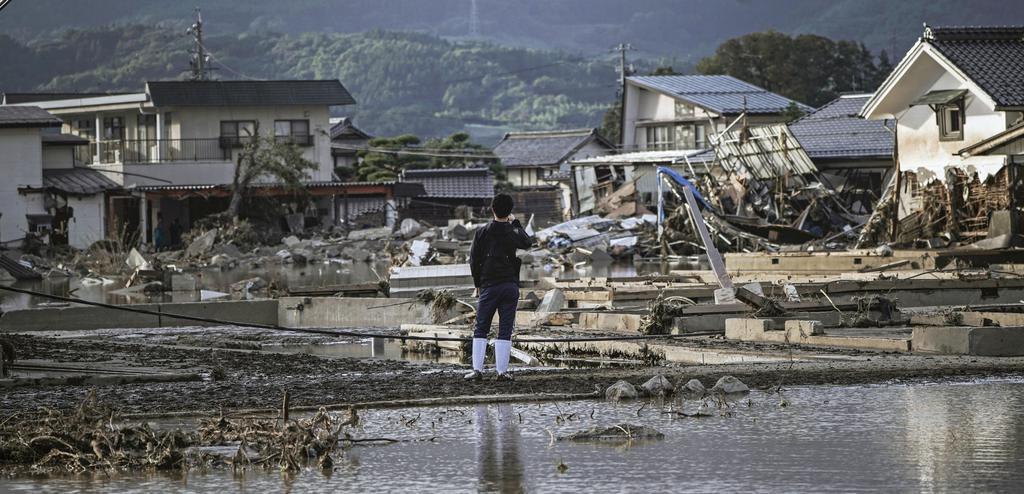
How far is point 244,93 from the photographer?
195ft

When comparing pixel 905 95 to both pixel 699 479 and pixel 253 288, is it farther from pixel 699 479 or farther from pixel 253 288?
pixel 699 479

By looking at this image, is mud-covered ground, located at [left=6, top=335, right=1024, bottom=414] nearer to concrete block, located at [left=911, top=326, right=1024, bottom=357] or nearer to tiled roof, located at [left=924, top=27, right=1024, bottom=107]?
concrete block, located at [left=911, top=326, right=1024, bottom=357]

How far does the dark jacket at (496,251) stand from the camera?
39.6 feet

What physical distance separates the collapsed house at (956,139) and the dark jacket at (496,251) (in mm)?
18131

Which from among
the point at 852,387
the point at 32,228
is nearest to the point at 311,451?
the point at 852,387

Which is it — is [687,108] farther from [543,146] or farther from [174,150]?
[174,150]

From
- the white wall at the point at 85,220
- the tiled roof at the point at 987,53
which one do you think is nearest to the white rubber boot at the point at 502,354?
the tiled roof at the point at 987,53

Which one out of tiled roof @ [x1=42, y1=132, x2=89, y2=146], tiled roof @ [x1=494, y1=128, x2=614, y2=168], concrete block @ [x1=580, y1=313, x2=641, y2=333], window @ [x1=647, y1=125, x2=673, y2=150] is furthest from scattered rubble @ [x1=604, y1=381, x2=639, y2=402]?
tiled roof @ [x1=494, y1=128, x2=614, y2=168]

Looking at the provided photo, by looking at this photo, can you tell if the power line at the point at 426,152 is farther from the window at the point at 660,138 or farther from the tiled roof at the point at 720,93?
the tiled roof at the point at 720,93

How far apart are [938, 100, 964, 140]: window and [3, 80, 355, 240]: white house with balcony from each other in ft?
96.9

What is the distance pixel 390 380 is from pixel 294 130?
4887cm

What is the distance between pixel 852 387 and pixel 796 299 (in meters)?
6.78

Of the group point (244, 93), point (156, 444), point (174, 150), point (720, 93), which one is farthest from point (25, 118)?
point (156, 444)

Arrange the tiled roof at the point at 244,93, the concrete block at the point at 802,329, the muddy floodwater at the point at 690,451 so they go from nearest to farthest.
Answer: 1. the muddy floodwater at the point at 690,451
2. the concrete block at the point at 802,329
3. the tiled roof at the point at 244,93
